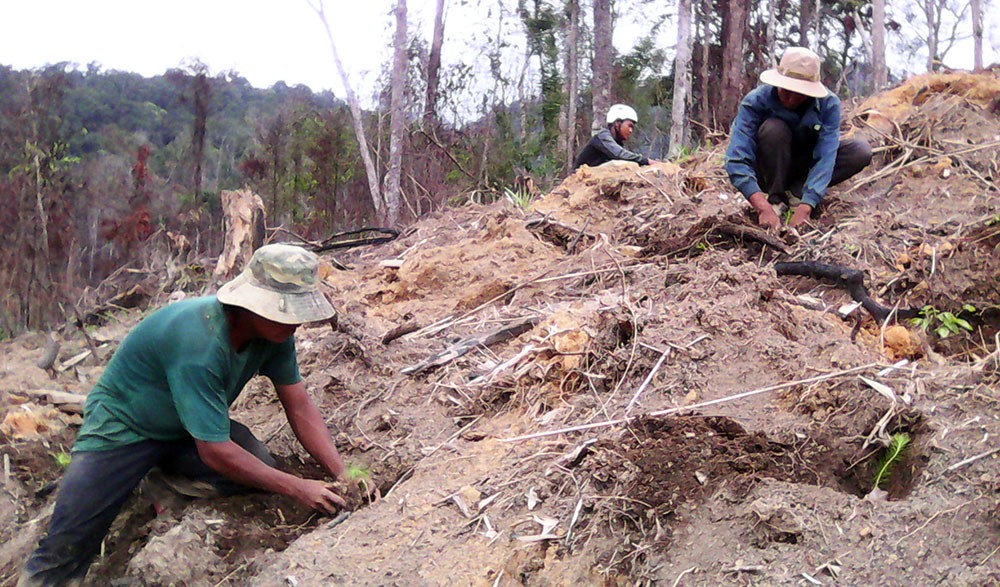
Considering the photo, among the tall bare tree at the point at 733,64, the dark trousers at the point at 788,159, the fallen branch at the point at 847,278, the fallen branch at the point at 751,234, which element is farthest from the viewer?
the tall bare tree at the point at 733,64

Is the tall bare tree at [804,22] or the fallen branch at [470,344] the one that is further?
the tall bare tree at [804,22]

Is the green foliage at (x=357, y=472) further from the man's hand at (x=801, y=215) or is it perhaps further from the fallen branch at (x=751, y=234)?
the man's hand at (x=801, y=215)

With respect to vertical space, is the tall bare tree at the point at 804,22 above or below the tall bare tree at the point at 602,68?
above

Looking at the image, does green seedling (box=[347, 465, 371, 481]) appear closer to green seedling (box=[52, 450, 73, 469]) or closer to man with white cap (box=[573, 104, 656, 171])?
green seedling (box=[52, 450, 73, 469])

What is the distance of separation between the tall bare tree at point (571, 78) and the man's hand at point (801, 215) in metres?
9.53

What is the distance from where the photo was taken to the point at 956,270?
3.78 metres

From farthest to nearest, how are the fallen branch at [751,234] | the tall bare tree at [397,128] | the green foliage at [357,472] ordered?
the tall bare tree at [397,128]
the fallen branch at [751,234]
the green foliage at [357,472]

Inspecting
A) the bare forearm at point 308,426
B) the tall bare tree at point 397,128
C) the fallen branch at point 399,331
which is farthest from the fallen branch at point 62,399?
the tall bare tree at point 397,128

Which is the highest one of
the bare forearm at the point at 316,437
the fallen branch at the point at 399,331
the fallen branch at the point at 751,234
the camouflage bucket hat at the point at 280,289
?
the camouflage bucket hat at the point at 280,289

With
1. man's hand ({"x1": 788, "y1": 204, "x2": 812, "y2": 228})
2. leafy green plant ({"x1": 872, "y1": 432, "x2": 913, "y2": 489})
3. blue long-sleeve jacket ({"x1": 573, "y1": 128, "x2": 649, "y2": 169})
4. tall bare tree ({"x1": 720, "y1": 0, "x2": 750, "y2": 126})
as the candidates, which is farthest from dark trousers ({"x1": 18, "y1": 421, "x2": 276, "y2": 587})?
tall bare tree ({"x1": 720, "y1": 0, "x2": 750, "y2": 126})

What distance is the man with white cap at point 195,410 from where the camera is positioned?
8.78 feet

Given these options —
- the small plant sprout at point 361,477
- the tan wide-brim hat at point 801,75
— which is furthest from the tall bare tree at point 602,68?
the small plant sprout at point 361,477

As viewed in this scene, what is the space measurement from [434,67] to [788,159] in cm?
1337

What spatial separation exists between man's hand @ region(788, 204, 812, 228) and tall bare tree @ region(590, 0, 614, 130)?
6647 mm
